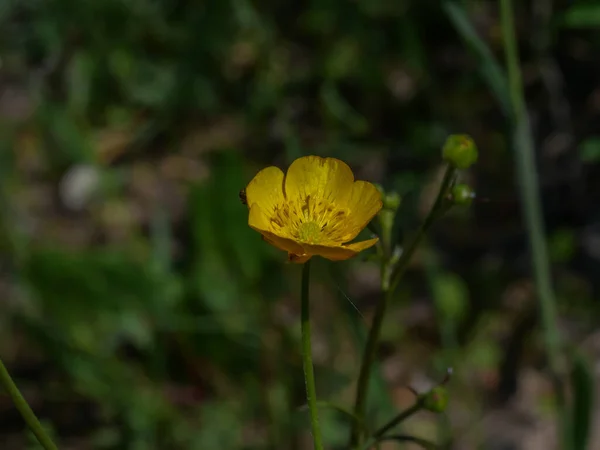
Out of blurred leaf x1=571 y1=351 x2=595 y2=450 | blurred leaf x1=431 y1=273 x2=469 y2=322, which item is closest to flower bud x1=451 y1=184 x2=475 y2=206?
blurred leaf x1=571 y1=351 x2=595 y2=450

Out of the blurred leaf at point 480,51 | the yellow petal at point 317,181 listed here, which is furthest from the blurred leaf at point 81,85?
the yellow petal at point 317,181

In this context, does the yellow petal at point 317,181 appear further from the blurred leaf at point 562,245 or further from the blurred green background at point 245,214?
the blurred leaf at point 562,245

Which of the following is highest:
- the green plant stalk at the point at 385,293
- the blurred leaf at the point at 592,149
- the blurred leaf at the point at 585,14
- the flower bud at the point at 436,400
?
the blurred leaf at the point at 585,14

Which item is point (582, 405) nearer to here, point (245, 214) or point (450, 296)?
point (450, 296)

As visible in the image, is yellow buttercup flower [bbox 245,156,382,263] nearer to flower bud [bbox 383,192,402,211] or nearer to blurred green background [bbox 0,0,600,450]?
flower bud [bbox 383,192,402,211]

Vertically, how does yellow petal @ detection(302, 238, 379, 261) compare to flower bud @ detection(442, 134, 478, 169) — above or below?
below

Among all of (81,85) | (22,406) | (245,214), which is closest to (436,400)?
Result: (22,406)
